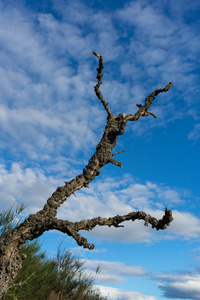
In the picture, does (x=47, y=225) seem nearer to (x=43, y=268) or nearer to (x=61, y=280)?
(x=43, y=268)

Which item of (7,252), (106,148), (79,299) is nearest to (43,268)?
Answer: (79,299)

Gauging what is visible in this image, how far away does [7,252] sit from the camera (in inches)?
283

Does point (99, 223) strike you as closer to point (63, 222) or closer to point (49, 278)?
point (63, 222)

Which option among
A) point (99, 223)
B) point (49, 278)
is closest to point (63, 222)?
point (99, 223)

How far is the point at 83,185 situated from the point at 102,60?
339 cm

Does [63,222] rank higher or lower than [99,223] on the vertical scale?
lower

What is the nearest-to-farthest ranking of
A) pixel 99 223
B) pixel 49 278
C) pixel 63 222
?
pixel 63 222 < pixel 99 223 < pixel 49 278

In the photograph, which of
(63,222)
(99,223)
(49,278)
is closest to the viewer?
(63,222)

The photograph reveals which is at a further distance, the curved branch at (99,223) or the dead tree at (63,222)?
the dead tree at (63,222)

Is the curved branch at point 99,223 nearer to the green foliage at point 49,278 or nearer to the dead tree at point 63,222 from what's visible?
the dead tree at point 63,222

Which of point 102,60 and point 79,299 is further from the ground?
point 102,60

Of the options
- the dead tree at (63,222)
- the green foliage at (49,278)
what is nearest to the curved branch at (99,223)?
the dead tree at (63,222)

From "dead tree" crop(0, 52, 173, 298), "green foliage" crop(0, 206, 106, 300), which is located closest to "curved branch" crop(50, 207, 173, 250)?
"dead tree" crop(0, 52, 173, 298)

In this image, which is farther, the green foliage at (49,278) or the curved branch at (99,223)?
the green foliage at (49,278)
